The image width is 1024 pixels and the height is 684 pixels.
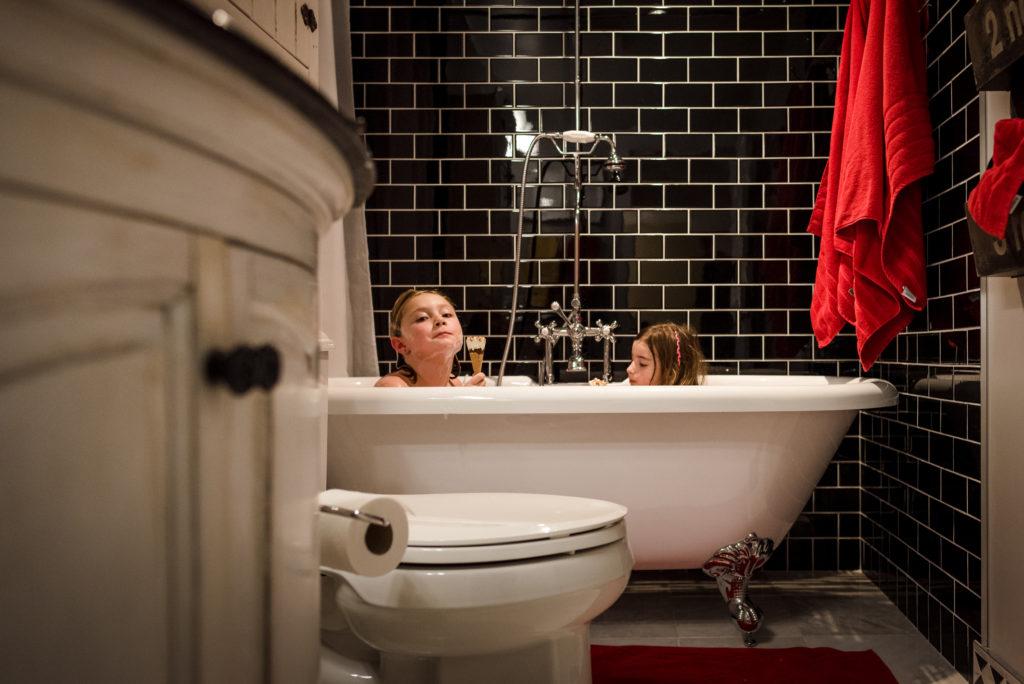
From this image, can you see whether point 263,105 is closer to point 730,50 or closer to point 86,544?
point 86,544

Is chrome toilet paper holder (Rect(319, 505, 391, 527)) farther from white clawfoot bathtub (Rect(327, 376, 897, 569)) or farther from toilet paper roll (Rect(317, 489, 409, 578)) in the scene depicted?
white clawfoot bathtub (Rect(327, 376, 897, 569))

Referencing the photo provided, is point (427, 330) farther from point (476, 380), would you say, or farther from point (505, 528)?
point (505, 528)

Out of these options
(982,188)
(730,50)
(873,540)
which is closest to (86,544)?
(982,188)

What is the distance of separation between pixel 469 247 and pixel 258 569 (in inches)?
87.8

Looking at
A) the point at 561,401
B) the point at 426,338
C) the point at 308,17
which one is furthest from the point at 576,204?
the point at 308,17

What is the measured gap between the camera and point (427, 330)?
85.2 inches

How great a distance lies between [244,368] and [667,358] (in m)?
2.03

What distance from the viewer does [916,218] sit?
1810 mm

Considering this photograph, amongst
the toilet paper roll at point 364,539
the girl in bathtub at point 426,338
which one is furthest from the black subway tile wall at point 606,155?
the toilet paper roll at point 364,539

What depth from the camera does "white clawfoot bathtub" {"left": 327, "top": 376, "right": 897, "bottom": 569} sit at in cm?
156

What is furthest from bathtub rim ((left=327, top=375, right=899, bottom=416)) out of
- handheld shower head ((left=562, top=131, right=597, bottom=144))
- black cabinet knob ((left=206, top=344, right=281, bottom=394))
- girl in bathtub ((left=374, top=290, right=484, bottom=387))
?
black cabinet knob ((left=206, top=344, right=281, bottom=394))

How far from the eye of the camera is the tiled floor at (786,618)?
1.75 meters

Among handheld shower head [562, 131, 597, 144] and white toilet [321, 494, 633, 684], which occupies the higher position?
handheld shower head [562, 131, 597, 144]

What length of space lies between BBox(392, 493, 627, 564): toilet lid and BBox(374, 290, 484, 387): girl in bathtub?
1044 mm
